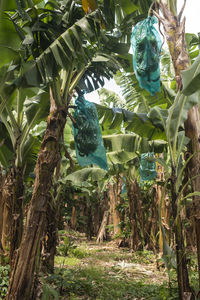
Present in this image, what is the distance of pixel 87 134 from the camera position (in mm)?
3094

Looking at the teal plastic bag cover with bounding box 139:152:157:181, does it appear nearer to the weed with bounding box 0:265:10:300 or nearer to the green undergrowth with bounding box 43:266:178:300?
the green undergrowth with bounding box 43:266:178:300

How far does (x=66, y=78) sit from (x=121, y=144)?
7.83 ft

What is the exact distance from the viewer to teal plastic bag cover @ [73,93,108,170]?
3.09 metres

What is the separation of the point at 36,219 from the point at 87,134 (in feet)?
3.56

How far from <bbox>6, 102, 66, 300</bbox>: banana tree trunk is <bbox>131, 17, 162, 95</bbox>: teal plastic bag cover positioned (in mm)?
1022

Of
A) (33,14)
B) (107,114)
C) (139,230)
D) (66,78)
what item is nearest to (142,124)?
(107,114)

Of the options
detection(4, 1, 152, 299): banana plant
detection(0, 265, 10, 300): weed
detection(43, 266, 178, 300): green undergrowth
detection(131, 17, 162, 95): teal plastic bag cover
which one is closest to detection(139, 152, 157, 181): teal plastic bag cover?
detection(43, 266, 178, 300): green undergrowth

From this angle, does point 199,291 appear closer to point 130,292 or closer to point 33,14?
point 130,292

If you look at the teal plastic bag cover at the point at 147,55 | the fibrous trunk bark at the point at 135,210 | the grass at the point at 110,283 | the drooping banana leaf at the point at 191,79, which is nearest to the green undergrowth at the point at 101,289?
the grass at the point at 110,283

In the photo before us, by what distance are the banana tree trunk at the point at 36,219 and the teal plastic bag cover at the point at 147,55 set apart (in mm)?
1022

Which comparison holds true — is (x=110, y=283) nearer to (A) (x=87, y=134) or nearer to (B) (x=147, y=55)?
(A) (x=87, y=134)

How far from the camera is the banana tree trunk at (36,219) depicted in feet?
9.26

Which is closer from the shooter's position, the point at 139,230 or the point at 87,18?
the point at 87,18

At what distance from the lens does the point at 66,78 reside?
11.1 feet
